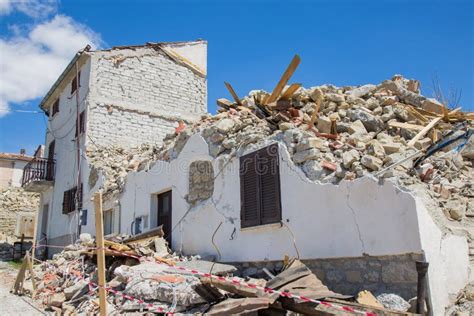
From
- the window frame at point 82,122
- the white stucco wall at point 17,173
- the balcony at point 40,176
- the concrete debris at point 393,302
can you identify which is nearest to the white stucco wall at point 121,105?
the window frame at point 82,122

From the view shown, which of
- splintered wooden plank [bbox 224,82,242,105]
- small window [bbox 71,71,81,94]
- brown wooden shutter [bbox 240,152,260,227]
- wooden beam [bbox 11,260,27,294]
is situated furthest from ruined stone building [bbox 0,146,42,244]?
brown wooden shutter [bbox 240,152,260,227]

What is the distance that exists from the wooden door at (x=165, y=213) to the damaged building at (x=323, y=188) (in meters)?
0.06

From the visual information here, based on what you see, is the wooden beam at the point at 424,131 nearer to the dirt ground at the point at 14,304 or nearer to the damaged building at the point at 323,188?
the damaged building at the point at 323,188

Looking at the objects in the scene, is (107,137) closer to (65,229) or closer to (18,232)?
(65,229)

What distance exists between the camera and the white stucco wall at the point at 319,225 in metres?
5.13

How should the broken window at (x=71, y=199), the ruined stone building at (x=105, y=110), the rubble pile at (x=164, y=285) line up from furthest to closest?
the ruined stone building at (x=105, y=110), the broken window at (x=71, y=199), the rubble pile at (x=164, y=285)

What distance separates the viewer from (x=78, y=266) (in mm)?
9297

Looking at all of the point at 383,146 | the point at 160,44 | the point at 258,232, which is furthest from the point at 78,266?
the point at 160,44

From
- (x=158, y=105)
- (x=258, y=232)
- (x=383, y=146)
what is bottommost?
(x=258, y=232)

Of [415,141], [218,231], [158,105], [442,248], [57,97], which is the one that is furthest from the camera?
[57,97]

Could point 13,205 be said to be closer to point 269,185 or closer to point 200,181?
point 200,181

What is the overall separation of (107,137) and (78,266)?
7955 mm

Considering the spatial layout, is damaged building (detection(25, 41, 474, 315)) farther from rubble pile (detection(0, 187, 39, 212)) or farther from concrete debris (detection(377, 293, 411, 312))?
rubble pile (detection(0, 187, 39, 212))

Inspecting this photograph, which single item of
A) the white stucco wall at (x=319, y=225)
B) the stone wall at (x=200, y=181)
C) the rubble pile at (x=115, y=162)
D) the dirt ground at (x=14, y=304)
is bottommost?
the dirt ground at (x=14, y=304)
